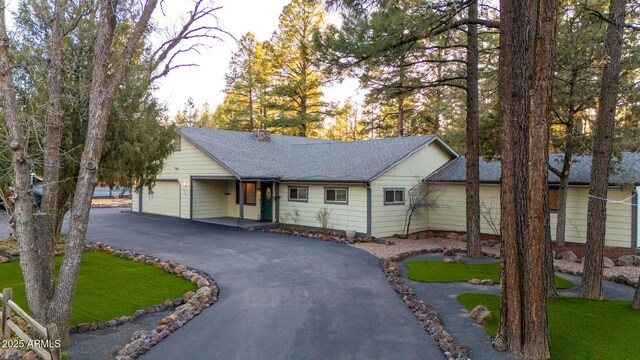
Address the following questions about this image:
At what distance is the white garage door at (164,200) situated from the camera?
805 inches

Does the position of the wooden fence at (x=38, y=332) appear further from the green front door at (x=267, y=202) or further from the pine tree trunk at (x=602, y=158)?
the green front door at (x=267, y=202)

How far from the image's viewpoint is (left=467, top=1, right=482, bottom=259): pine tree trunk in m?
11.6

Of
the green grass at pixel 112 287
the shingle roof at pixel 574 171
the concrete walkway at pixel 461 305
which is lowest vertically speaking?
the concrete walkway at pixel 461 305

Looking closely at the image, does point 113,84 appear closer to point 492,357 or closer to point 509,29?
point 509,29

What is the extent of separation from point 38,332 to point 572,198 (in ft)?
50.1

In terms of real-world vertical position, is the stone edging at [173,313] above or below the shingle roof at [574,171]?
below

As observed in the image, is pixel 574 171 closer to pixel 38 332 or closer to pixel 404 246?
pixel 404 246

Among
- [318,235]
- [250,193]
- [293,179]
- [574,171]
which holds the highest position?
[574,171]

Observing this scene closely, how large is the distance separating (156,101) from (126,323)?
593cm

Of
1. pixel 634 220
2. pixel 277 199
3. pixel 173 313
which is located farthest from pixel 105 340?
pixel 634 220

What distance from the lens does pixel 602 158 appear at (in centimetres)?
768

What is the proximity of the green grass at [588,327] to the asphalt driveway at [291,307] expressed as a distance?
1599 mm

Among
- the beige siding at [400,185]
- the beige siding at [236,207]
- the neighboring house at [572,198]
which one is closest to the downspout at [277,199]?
the beige siding at [236,207]

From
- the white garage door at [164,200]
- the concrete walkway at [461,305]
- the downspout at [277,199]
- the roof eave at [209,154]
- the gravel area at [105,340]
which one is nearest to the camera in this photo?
the gravel area at [105,340]
